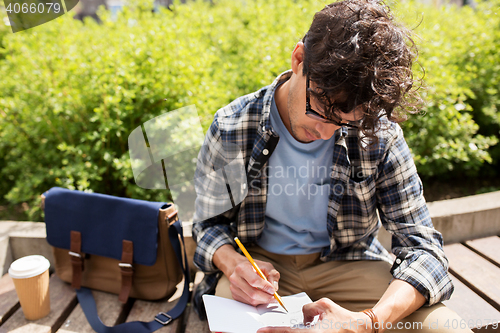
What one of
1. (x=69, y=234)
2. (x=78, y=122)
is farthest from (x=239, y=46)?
(x=69, y=234)

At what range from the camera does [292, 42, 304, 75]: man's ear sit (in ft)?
4.50

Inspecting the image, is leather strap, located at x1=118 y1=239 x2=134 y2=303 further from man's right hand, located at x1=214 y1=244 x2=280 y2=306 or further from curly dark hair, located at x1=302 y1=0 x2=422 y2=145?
curly dark hair, located at x1=302 y1=0 x2=422 y2=145

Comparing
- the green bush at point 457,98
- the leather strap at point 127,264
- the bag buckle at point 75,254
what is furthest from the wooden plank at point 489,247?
the bag buckle at point 75,254

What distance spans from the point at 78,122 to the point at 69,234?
1007 mm

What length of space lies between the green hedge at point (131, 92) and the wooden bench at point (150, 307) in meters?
0.71

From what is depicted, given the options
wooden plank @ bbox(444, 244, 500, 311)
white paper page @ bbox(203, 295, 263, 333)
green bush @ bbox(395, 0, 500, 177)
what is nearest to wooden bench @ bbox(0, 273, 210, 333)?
white paper page @ bbox(203, 295, 263, 333)

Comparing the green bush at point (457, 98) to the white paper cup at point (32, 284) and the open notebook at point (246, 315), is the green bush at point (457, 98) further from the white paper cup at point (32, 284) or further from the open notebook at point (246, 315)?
the white paper cup at point (32, 284)

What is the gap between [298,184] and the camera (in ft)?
5.26

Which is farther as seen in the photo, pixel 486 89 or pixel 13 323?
pixel 486 89

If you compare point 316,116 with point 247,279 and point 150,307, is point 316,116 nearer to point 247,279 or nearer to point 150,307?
point 247,279

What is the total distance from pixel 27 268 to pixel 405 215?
66.1 inches

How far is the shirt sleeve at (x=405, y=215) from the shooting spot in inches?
57.0

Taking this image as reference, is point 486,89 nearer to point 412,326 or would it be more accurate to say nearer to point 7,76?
point 412,326

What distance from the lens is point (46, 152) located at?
102 inches
